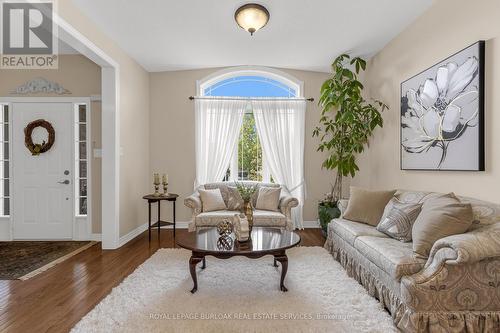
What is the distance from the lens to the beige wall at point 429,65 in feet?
8.43

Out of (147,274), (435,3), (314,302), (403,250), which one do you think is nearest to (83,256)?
(147,274)

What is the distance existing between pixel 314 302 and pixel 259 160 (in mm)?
3347

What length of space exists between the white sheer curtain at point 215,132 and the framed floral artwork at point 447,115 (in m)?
2.69

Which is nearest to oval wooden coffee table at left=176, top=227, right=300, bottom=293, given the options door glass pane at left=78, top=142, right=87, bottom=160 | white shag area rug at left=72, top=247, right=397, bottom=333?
white shag area rug at left=72, top=247, right=397, bottom=333

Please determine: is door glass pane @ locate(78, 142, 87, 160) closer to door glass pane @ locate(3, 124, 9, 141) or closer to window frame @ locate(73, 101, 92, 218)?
window frame @ locate(73, 101, 92, 218)

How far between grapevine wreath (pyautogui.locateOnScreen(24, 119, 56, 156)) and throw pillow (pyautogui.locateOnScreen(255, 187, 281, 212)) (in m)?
3.27

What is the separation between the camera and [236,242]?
287 centimetres

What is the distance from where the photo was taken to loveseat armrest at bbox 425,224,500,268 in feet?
6.32

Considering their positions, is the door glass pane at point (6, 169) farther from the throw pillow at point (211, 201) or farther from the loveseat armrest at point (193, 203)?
the throw pillow at point (211, 201)

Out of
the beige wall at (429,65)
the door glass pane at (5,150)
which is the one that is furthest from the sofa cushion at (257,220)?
the door glass pane at (5,150)

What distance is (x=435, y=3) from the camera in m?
3.30

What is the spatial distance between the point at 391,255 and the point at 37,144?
4.99 metres

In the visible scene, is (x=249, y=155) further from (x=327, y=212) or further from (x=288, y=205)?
(x=327, y=212)

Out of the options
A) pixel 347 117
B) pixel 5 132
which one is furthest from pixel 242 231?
pixel 5 132
